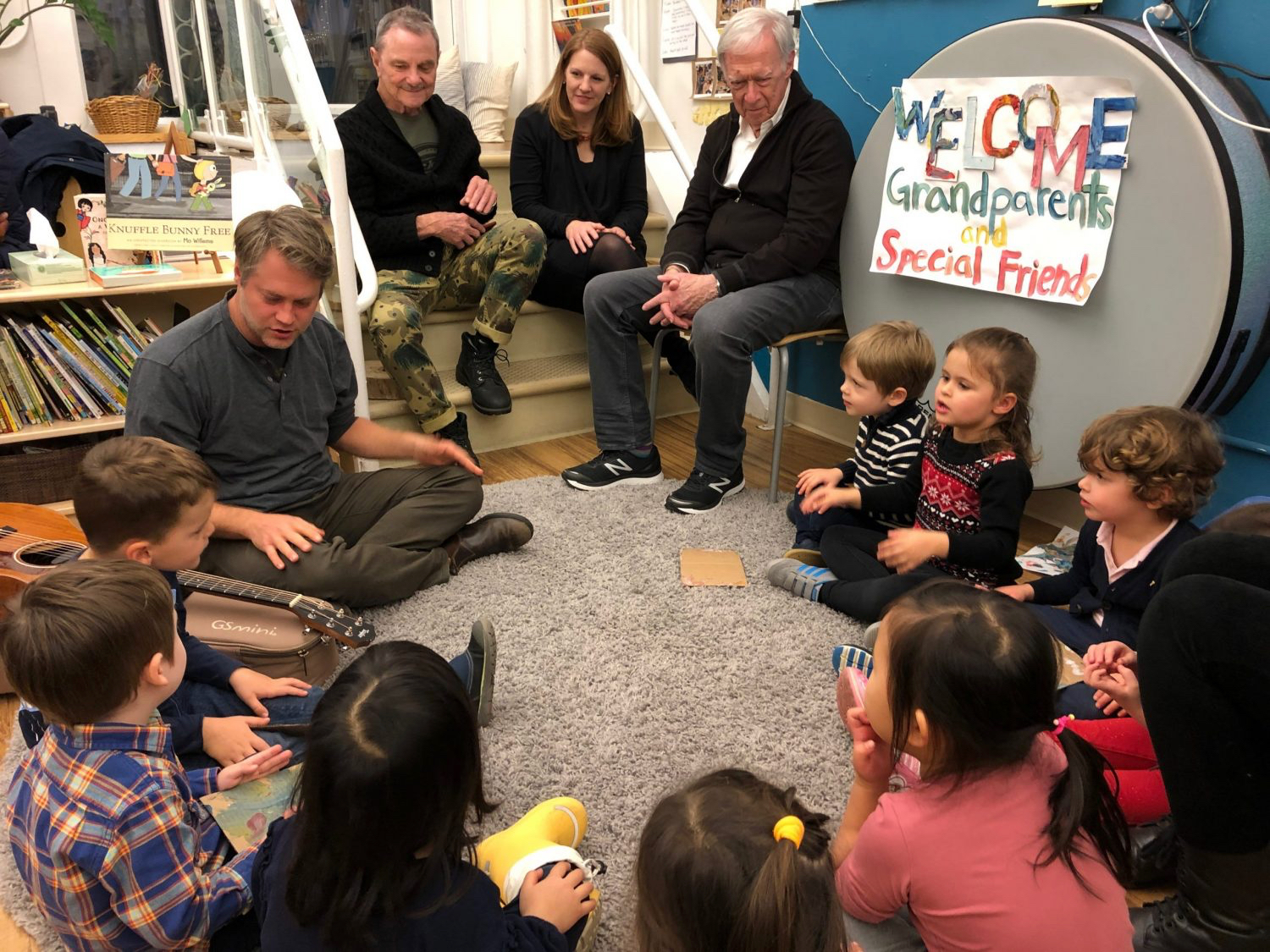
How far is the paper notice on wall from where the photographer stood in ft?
10.7

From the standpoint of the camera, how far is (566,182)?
9.58 ft

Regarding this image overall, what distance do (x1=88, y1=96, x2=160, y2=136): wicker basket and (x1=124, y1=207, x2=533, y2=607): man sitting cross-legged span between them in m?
1.95

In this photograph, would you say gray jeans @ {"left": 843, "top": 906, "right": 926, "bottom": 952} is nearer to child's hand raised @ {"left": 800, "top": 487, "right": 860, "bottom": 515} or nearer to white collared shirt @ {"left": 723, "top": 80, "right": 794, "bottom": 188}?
child's hand raised @ {"left": 800, "top": 487, "right": 860, "bottom": 515}

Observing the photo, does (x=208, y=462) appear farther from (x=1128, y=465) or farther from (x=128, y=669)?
(x=1128, y=465)

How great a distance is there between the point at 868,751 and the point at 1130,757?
486 mm

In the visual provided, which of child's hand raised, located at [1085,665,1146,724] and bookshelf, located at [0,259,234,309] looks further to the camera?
bookshelf, located at [0,259,234,309]

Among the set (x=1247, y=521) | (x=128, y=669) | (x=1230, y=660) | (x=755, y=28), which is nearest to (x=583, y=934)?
(x=128, y=669)

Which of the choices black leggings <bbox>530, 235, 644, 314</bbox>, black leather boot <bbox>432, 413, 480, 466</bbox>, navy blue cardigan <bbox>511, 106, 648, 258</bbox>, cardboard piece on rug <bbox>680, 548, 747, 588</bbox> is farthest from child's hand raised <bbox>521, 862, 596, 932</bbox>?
navy blue cardigan <bbox>511, 106, 648, 258</bbox>

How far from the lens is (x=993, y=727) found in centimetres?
92

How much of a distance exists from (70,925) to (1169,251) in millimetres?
Answer: 2056

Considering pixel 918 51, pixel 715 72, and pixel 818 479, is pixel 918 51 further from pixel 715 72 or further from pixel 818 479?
pixel 818 479

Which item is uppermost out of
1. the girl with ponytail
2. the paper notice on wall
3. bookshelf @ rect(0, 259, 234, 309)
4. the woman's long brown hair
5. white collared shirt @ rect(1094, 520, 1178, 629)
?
the paper notice on wall

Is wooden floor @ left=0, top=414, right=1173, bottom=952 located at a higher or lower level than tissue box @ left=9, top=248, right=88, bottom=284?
lower

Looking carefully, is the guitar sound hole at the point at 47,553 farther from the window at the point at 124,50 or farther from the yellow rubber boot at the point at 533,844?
the window at the point at 124,50
